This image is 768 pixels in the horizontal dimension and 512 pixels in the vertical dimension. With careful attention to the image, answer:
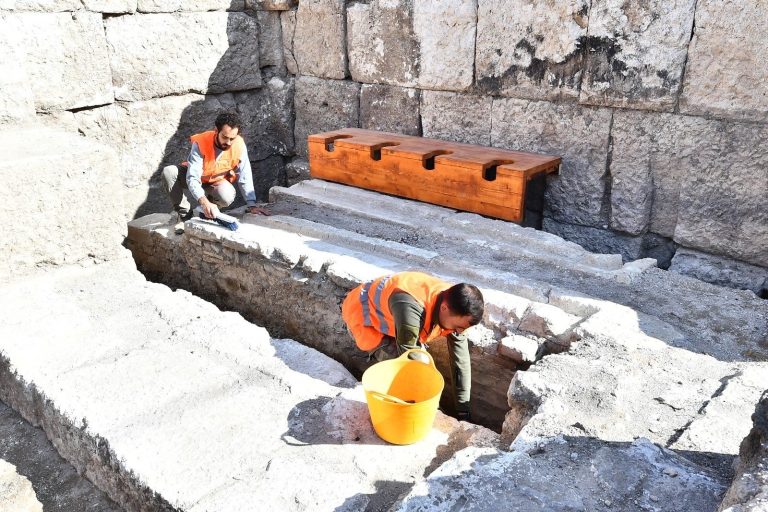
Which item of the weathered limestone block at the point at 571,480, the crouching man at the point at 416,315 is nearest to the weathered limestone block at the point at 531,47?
the crouching man at the point at 416,315

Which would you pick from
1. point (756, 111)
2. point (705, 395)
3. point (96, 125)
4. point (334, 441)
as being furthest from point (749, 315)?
point (96, 125)

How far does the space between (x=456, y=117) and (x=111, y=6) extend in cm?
297

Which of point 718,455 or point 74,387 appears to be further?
point 74,387

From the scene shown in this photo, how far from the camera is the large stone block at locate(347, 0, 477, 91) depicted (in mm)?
5336

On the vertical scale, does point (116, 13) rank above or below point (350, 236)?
above

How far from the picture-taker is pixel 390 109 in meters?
6.06

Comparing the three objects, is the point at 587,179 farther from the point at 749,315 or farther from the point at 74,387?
the point at 74,387

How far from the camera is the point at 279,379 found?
131 inches

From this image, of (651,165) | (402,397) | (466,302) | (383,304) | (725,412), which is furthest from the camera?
(651,165)

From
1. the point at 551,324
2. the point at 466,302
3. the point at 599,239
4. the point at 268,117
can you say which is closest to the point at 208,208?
the point at 268,117

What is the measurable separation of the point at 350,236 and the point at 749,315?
2523mm

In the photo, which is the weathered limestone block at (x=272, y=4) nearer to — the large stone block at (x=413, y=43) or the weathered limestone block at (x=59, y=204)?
the large stone block at (x=413, y=43)

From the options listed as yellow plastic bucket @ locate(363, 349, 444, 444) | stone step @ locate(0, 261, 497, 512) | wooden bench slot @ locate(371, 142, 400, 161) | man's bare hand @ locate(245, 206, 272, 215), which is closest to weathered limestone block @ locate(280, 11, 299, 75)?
wooden bench slot @ locate(371, 142, 400, 161)

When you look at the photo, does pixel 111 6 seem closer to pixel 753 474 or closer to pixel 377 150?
pixel 377 150
